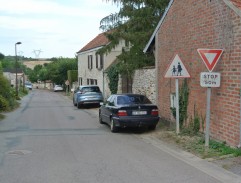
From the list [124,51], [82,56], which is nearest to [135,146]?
[124,51]

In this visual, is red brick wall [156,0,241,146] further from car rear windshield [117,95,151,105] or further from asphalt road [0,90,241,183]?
asphalt road [0,90,241,183]

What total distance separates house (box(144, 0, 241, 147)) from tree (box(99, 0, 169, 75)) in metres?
A: 4.36

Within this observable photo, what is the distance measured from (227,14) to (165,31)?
5.20 meters

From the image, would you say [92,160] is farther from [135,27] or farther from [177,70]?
[135,27]

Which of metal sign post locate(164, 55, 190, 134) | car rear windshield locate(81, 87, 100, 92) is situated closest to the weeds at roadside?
metal sign post locate(164, 55, 190, 134)

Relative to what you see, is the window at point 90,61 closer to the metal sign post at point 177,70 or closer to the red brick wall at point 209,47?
the red brick wall at point 209,47

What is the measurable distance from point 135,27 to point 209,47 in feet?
31.1

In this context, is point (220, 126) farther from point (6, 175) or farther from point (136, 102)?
point (6, 175)

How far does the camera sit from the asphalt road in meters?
7.02

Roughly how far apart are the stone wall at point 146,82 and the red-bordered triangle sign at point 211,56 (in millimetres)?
7306

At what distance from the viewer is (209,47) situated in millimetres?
10859

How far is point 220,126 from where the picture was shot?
10164 millimetres

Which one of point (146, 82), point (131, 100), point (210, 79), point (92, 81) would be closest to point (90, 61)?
point (92, 81)

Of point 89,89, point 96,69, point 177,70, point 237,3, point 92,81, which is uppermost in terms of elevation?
point 237,3
